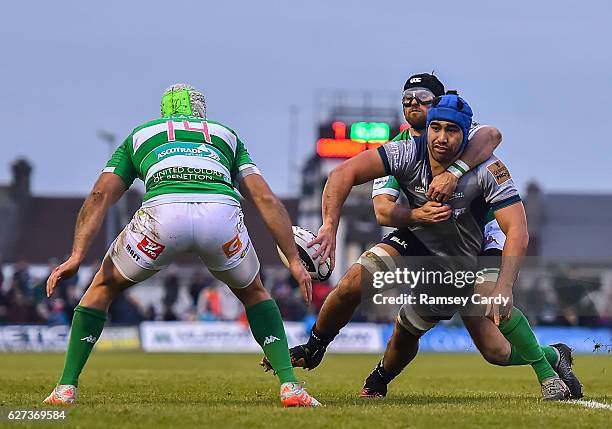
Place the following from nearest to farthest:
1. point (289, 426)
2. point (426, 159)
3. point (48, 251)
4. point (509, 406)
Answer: point (289, 426), point (509, 406), point (426, 159), point (48, 251)

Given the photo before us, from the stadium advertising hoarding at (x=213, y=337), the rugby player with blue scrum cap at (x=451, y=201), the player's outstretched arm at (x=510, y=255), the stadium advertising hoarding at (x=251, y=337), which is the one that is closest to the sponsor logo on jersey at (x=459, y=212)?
the rugby player with blue scrum cap at (x=451, y=201)

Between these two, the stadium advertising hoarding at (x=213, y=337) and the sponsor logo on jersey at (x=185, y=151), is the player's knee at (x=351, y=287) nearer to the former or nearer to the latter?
the sponsor logo on jersey at (x=185, y=151)

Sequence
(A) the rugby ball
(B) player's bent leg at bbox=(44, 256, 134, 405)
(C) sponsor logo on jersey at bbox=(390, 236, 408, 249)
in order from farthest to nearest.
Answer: (C) sponsor logo on jersey at bbox=(390, 236, 408, 249), (A) the rugby ball, (B) player's bent leg at bbox=(44, 256, 134, 405)

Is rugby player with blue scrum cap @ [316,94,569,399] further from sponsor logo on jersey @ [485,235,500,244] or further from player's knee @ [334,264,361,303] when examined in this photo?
player's knee @ [334,264,361,303]

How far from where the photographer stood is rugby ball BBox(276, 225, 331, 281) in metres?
9.01

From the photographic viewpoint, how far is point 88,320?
8.55 m

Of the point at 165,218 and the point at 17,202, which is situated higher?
the point at 165,218

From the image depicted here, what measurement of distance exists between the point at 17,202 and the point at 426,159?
62227 millimetres

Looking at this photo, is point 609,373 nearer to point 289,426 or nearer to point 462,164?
point 462,164

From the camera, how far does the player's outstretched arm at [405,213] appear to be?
30.6ft

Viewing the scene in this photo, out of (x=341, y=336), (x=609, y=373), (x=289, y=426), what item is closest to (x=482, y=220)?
(x=289, y=426)

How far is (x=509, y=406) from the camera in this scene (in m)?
8.79

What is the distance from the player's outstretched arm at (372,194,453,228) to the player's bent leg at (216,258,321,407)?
1.44 m

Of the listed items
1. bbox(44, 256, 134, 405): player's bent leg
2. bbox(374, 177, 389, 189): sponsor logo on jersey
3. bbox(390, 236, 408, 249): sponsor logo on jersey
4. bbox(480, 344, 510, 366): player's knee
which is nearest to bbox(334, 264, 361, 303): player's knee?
bbox(390, 236, 408, 249): sponsor logo on jersey
